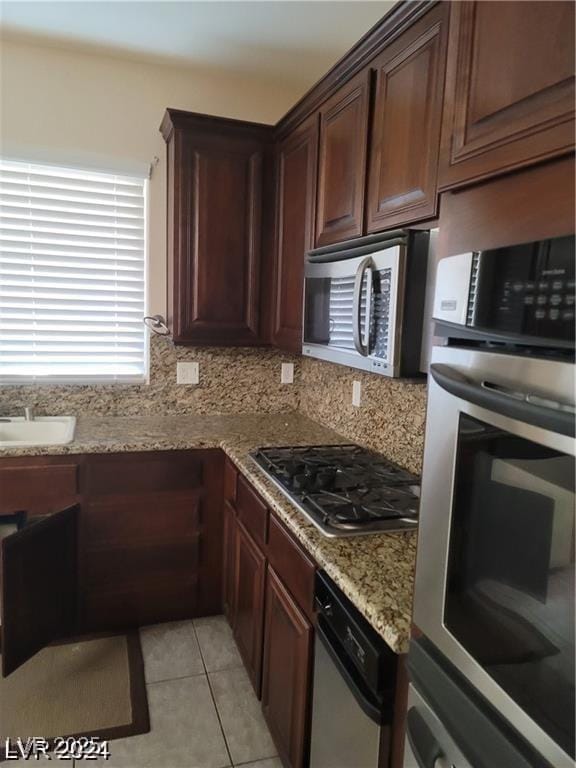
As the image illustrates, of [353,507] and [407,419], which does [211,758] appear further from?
[407,419]

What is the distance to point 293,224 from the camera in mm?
2385

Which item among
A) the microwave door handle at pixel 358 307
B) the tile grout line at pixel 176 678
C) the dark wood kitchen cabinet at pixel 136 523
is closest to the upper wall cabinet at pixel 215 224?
the dark wood kitchen cabinet at pixel 136 523

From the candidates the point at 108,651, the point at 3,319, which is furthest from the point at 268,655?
the point at 3,319

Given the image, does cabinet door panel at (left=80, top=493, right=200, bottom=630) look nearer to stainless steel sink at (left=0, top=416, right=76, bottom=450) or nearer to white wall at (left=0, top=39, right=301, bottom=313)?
stainless steel sink at (left=0, top=416, right=76, bottom=450)

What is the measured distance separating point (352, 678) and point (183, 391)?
1.98m

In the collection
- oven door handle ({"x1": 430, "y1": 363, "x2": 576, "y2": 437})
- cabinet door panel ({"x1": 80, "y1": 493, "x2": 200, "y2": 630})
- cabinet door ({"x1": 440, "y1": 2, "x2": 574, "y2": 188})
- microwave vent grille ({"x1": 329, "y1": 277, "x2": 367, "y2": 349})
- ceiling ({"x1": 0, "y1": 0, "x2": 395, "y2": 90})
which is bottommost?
cabinet door panel ({"x1": 80, "y1": 493, "x2": 200, "y2": 630})

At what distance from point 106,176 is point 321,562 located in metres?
2.28

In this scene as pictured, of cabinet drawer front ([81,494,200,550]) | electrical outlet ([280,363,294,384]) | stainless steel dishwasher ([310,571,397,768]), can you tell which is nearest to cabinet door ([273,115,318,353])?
electrical outlet ([280,363,294,384])

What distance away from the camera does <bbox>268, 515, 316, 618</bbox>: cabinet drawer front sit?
1.43m

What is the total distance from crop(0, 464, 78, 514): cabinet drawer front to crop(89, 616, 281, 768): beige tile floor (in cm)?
76

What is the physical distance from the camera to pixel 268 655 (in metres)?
1.80

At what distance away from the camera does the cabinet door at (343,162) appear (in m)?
1.76

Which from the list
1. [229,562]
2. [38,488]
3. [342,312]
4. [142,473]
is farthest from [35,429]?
[342,312]

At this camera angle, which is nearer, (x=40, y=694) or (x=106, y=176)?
(x=40, y=694)
